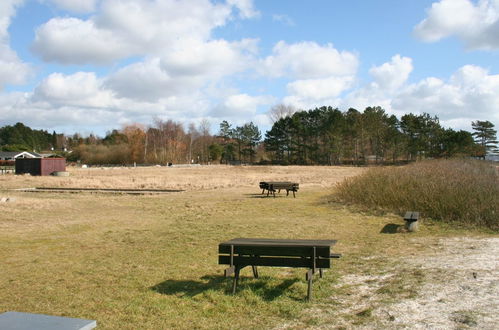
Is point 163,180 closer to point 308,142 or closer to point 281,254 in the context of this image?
point 281,254

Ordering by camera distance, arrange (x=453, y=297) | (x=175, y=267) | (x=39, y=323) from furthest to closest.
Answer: (x=175, y=267) < (x=453, y=297) < (x=39, y=323)

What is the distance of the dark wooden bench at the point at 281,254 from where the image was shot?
5898 millimetres

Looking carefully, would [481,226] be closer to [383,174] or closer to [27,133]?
[383,174]

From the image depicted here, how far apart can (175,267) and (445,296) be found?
4376 mm

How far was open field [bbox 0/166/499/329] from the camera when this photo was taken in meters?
5.28

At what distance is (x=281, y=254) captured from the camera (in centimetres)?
607

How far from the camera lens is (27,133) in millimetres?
134000

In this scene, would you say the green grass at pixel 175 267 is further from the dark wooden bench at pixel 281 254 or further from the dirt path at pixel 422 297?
the dark wooden bench at pixel 281 254

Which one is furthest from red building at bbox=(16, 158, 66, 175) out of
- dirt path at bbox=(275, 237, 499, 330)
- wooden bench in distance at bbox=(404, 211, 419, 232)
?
dirt path at bbox=(275, 237, 499, 330)

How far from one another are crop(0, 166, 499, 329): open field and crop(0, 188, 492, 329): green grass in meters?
0.02

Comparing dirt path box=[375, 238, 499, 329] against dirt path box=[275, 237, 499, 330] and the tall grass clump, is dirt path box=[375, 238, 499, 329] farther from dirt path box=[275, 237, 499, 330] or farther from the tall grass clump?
the tall grass clump

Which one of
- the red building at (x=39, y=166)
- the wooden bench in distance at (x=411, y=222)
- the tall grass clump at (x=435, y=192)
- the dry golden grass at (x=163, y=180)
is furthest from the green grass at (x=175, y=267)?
the red building at (x=39, y=166)

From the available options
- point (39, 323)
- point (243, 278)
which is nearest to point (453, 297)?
point (243, 278)

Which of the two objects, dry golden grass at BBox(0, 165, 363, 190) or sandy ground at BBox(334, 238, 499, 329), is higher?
dry golden grass at BBox(0, 165, 363, 190)
